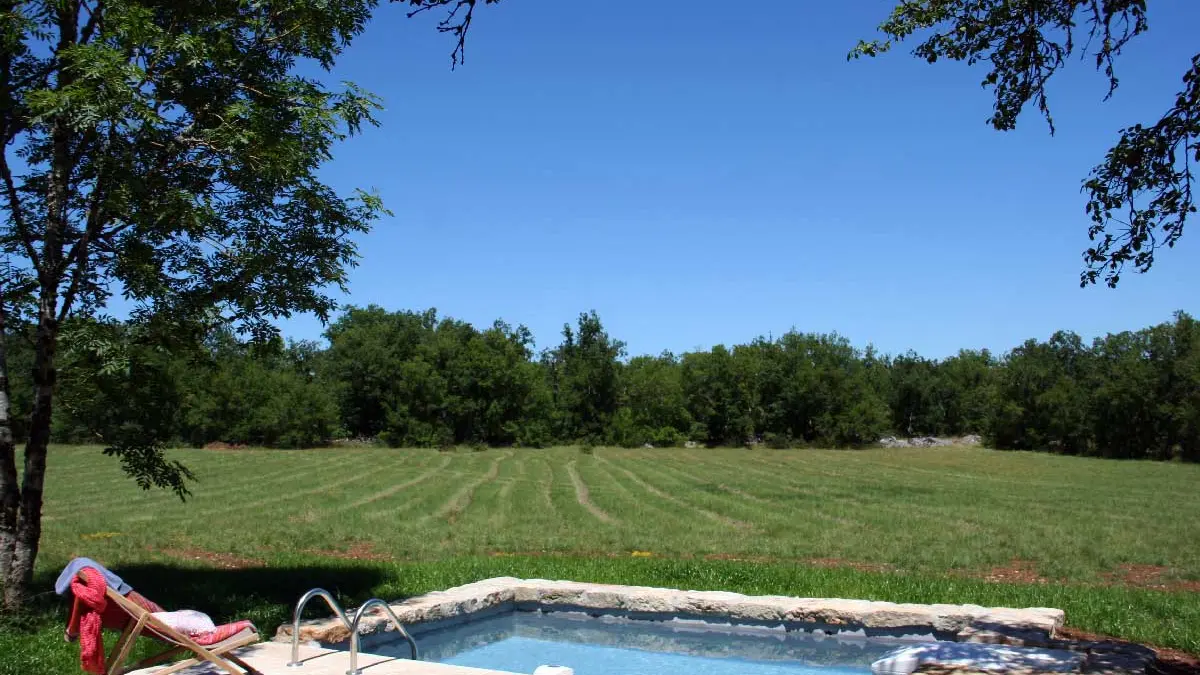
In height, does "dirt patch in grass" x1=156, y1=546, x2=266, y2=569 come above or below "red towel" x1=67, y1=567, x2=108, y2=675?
below

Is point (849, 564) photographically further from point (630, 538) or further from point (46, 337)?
point (46, 337)

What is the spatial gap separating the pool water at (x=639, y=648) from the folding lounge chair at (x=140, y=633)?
2321mm

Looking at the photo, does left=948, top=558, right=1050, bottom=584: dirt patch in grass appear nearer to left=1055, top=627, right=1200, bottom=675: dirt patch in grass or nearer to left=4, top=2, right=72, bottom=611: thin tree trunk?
left=1055, top=627, right=1200, bottom=675: dirt patch in grass

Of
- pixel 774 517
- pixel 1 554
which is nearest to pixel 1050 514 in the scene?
pixel 774 517

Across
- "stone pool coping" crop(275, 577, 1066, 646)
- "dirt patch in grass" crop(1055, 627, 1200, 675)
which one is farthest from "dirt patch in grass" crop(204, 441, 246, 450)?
"dirt patch in grass" crop(1055, 627, 1200, 675)

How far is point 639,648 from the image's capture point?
27.5 feet

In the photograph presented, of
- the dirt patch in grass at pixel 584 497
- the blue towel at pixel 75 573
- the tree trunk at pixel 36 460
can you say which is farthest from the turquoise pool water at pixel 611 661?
the dirt patch in grass at pixel 584 497

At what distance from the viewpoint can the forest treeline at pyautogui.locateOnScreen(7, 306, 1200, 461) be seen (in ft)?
189

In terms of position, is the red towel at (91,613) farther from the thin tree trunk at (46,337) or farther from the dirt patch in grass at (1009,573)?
the dirt patch in grass at (1009,573)

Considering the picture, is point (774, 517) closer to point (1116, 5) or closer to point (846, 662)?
point (846, 662)

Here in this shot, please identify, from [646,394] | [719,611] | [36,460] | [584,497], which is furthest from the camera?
[646,394]

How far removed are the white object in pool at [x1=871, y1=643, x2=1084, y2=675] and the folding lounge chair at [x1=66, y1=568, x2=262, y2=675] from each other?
14.3ft

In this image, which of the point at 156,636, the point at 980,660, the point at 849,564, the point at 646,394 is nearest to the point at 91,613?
the point at 156,636

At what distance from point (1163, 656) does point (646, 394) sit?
66.6 m
